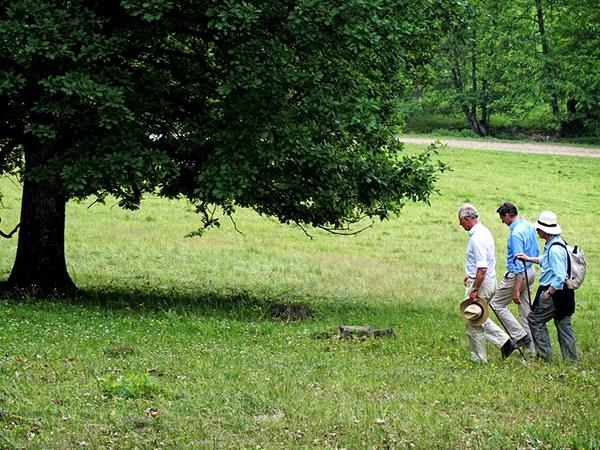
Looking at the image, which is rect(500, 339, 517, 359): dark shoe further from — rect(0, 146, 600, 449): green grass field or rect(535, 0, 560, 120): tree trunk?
rect(535, 0, 560, 120): tree trunk

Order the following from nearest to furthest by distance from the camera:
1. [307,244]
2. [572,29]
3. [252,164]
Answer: [252,164] < [307,244] < [572,29]

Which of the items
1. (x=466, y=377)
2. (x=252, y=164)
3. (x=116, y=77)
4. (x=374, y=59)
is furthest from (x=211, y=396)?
(x=374, y=59)

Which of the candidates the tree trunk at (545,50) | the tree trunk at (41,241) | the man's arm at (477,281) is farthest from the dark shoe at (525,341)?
the tree trunk at (545,50)

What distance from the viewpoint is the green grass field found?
28.7 feet

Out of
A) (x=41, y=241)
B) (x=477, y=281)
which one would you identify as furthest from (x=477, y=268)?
(x=41, y=241)

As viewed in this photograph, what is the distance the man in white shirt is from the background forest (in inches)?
1666

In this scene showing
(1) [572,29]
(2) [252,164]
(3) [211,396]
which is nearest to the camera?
(3) [211,396]

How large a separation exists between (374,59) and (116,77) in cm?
471

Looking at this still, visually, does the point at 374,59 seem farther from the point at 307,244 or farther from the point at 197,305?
the point at 307,244

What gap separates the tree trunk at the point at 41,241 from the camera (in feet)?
59.7

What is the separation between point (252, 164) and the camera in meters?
16.3

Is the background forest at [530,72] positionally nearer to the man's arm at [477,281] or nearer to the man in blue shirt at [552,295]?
the man in blue shirt at [552,295]

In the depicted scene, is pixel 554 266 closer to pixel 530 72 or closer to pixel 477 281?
pixel 477 281

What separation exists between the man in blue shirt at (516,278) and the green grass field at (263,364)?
0.57 meters
